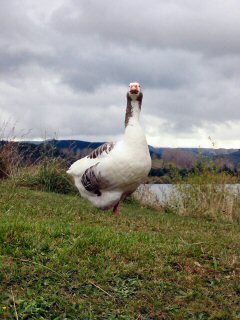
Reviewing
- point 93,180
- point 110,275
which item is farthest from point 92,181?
point 110,275

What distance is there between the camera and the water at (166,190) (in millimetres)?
15312

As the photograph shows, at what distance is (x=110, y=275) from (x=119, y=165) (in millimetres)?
3716

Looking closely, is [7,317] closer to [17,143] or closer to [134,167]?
[134,167]

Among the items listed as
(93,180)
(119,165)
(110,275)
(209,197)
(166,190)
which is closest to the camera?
(110,275)

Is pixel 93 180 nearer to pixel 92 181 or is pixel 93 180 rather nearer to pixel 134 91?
pixel 92 181

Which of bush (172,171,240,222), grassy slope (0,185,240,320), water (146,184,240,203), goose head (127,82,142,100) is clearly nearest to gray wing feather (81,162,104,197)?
goose head (127,82,142,100)

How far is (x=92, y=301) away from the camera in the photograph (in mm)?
5074

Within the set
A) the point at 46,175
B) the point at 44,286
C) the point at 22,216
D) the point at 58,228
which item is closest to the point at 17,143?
the point at 46,175

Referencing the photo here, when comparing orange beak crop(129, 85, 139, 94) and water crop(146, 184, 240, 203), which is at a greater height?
orange beak crop(129, 85, 139, 94)

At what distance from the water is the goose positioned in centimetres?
585

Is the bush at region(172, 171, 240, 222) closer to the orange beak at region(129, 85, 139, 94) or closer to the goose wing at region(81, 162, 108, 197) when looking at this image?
the goose wing at region(81, 162, 108, 197)

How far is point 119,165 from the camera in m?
9.08

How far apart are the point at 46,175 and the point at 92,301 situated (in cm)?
1118

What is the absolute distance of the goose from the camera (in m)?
9.13
